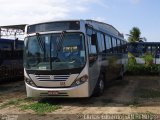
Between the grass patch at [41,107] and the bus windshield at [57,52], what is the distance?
124cm

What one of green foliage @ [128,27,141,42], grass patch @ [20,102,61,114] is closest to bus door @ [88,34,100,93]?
grass patch @ [20,102,61,114]

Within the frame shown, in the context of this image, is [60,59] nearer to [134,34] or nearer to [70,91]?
[70,91]

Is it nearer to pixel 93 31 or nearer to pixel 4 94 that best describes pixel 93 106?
pixel 93 31

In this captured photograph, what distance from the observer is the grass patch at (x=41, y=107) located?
10.9 meters

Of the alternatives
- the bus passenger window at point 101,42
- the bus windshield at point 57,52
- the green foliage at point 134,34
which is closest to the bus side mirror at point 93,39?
the bus passenger window at point 101,42

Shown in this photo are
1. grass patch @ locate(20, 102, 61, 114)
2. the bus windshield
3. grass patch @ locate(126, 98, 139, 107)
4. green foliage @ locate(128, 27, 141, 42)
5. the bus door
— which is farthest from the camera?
green foliage @ locate(128, 27, 141, 42)

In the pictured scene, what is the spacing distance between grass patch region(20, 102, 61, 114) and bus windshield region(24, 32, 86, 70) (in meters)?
1.24

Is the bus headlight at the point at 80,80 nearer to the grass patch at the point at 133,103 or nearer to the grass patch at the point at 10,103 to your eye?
the grass patch at the point at 133,103

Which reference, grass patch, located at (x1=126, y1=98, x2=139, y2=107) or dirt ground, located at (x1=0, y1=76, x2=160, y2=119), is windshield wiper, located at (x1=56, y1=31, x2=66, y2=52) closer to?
dirt ground, located at (x1=0, y1=76, x2=160, y2=119)

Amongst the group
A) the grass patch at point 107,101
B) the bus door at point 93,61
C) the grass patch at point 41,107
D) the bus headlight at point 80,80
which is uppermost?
the bus door at point 93,61

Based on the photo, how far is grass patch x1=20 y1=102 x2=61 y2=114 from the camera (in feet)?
35.9

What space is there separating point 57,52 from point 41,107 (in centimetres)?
195

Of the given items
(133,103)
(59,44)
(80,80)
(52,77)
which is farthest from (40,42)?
(133,103)

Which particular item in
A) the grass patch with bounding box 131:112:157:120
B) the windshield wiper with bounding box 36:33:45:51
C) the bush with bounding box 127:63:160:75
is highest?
the windshield wiper with bounding box 36:33:45:51
